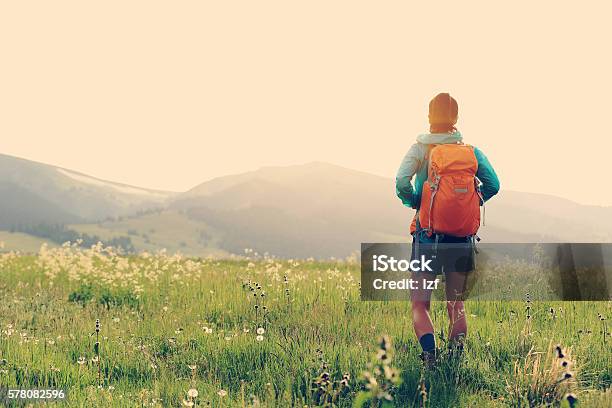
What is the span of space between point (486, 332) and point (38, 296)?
8079 millimetres

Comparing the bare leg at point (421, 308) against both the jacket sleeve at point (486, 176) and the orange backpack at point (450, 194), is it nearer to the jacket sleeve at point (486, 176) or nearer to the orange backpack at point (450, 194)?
the orange backpack at point (450, 194)

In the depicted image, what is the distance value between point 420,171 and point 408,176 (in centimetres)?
21

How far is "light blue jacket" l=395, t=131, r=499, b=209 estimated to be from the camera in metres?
6.26

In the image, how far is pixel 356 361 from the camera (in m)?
5.97

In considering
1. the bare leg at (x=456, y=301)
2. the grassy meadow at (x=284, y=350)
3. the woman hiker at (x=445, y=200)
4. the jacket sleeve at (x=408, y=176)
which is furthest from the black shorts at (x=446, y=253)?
the grassy meadow at (x=284, y=350)

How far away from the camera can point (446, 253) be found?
6.11 meters

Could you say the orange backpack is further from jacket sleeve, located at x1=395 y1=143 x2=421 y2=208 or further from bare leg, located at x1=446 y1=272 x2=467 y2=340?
bare leg, located at x1=446 y1=272 x2=467 y2=340

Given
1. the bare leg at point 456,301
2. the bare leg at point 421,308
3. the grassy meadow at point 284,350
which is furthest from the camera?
the bare leg at point 456,301

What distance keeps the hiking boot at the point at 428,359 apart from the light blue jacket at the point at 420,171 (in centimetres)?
151

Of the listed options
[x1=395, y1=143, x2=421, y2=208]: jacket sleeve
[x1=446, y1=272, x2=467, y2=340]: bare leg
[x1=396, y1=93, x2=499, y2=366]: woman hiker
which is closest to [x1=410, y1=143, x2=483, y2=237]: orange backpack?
[x1=396, y1=93, x2=499, y2=366]: woman hiker

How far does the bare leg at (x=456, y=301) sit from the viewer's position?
636 cm

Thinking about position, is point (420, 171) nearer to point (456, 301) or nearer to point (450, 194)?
point (450, 194)

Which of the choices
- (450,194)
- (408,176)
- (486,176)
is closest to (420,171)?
(408,176)

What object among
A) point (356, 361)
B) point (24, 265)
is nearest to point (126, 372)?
point (356, 361)
